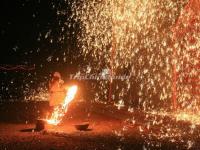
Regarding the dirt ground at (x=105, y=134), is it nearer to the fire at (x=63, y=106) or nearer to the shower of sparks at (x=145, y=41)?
the fire at (x=63, y=106)

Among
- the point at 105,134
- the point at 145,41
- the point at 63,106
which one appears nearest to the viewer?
the point at 105,134

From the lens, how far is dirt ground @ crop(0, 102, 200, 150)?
10109 millimetres

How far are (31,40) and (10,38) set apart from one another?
7.35 feet

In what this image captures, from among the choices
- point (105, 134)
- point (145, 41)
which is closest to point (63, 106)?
point (105, 134)

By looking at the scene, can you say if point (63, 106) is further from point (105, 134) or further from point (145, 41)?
point (145, 41)

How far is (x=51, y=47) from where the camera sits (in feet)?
134

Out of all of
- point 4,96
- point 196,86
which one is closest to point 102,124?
point 196,86

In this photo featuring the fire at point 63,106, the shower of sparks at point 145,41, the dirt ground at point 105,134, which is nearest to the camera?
the dirt ground at point 105,134

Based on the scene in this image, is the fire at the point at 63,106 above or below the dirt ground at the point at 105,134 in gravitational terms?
above

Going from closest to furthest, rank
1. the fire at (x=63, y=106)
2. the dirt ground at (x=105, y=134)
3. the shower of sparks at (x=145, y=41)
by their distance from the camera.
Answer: the dirt ground at (x=105, y=134)
the fire at (x=63, y=106)
the shower of sparks at (x=145, y=41)

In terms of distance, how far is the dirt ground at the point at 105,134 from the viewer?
33.2 feet

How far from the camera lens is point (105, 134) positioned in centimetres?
1176

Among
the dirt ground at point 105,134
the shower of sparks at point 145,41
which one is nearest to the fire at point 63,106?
the dirt ground at point 105,134

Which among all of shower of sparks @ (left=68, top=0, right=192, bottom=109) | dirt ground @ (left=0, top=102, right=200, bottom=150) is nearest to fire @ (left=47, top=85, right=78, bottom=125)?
dirt ground @ (left=0, top=102, right=200, bottom=150)
